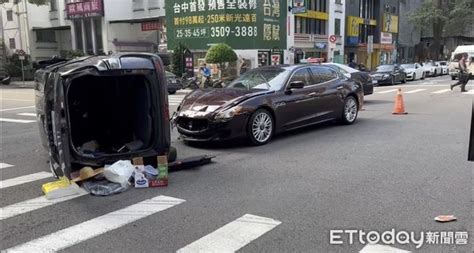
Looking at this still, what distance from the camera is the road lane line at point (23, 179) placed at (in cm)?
654

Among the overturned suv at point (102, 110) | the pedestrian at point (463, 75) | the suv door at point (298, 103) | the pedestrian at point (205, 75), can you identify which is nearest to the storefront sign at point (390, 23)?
the pedestrian at point (205, 75)

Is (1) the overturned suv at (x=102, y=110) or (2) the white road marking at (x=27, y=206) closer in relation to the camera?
(2) the white road marking at (x=27, y=206)

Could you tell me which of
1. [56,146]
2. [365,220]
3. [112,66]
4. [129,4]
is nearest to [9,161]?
[56,146]

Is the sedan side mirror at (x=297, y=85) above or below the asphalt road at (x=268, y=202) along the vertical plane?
above

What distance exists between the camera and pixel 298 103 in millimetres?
9445

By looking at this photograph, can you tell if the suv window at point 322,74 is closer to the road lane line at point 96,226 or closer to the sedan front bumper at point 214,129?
the sedan front bumper at point 214,129

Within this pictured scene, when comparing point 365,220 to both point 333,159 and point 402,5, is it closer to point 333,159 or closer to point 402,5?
point 333,159

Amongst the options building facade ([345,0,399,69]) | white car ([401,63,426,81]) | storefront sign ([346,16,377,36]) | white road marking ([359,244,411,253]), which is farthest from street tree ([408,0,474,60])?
white road marking ([359,244,411,253])

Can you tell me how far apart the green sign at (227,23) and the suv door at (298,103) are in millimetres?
23354

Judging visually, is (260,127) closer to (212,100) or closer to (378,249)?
(212,100)

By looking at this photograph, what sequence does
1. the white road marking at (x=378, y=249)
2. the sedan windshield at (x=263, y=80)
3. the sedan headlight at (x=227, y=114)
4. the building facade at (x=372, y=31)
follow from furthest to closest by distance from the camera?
the building facade at (x=372, y=31), the sedan windshield at (x=263, y=80), the sedan headlight at (x=227, y=114), the white road marking at (x=378, y=249)

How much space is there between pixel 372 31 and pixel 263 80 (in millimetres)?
45757

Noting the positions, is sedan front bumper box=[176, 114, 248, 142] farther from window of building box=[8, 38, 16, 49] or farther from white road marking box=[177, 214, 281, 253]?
window of building box=[8, 38, 16, 49]

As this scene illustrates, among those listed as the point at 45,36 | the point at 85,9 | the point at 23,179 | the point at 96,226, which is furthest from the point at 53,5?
the point at 96,226
